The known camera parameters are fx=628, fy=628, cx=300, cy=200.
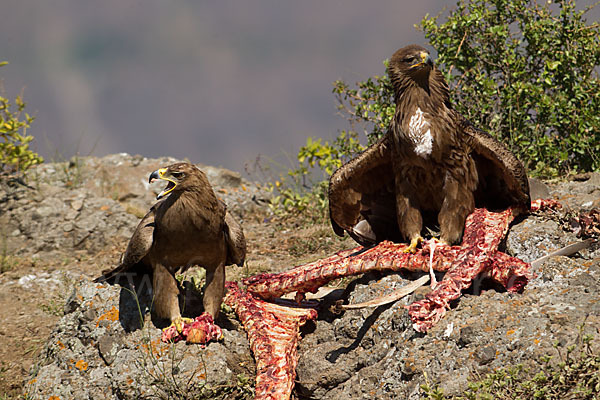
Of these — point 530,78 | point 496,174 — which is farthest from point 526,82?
point 496,174

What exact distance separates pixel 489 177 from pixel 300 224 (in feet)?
15.4

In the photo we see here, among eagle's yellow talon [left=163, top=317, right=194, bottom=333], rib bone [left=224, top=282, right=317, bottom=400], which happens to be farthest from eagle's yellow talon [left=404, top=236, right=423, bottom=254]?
eagle's yellow talon [left=163, top=317, right=194, bottom=333]

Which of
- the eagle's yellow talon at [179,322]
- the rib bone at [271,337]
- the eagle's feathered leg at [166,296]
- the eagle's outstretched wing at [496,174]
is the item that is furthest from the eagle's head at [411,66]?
the eagle's yellow talon at [179,322]

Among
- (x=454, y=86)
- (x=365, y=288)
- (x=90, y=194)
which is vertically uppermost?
(x=90, y=194)

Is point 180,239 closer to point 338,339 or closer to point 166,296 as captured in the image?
point 166,296

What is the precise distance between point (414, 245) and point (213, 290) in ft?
5.46

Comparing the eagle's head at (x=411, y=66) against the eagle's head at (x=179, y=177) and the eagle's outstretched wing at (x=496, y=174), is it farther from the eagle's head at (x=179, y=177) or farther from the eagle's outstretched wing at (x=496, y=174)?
the eagle's head at (x=179, y=177)

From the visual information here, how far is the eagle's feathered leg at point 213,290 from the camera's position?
201 inches

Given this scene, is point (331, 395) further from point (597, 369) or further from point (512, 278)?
point (597, 369)

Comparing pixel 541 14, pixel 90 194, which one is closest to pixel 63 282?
pixel 90 194

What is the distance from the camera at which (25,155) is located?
408 inches

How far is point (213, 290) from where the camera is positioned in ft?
16.7

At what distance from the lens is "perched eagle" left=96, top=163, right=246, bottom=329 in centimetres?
479

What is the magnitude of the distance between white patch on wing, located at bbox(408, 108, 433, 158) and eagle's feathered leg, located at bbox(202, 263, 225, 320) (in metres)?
1.85
